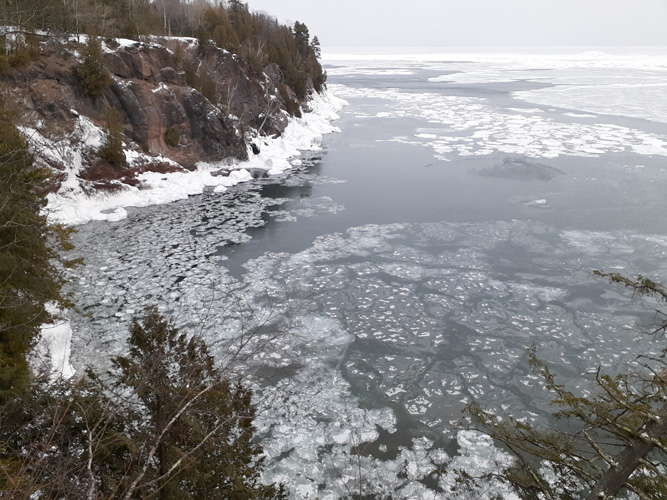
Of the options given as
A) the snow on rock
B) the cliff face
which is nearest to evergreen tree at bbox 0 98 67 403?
the snow on rock

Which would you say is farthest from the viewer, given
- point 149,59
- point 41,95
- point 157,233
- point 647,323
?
point 149,59

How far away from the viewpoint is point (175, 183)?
25.5 metres

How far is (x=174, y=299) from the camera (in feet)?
46.9

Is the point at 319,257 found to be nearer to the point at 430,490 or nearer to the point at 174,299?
the point at 174,299

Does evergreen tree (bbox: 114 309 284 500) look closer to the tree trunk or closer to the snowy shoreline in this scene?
the tree trunk

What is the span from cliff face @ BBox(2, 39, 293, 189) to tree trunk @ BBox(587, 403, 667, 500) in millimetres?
22434

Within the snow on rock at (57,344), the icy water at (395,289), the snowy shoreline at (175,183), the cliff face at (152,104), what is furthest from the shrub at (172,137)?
the snow on rock at (57,344)

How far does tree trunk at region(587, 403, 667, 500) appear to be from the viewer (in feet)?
16.0

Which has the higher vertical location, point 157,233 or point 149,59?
point 149,59

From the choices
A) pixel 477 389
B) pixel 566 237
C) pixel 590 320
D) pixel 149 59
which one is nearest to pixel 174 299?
pixel 477 389

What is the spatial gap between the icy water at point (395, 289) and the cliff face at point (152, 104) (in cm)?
402

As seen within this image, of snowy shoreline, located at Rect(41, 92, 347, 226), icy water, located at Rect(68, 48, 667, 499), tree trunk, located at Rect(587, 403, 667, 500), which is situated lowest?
icy water, located at Rect(68, 48, 667, 499)

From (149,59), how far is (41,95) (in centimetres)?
787

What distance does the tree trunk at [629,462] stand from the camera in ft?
16.0
